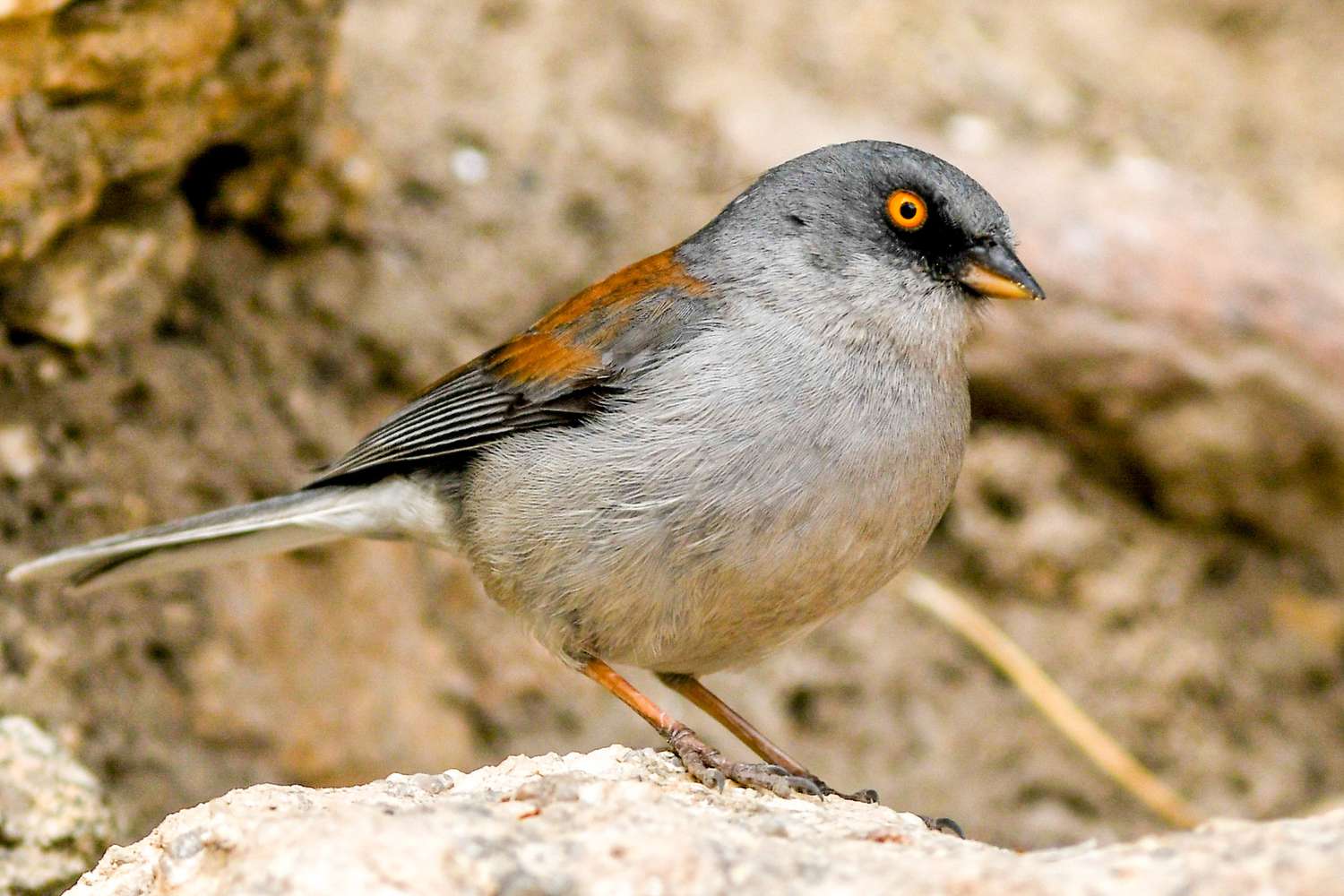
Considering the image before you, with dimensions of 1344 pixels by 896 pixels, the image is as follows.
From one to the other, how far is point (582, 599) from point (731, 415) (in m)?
0.70

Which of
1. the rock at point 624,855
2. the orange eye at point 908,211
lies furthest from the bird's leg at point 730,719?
the orange eye at point 908,211

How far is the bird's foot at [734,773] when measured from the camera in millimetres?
3934

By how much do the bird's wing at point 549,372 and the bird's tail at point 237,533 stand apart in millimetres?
105

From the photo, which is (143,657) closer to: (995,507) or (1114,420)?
(995,507)

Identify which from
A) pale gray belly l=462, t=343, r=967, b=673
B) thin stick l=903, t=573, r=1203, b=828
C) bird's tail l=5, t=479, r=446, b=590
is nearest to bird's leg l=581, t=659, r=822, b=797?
pale gray belly l=462, t=343, r=967, b=673

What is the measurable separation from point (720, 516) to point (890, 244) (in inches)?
39.6

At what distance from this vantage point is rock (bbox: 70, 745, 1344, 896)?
2.72 meters

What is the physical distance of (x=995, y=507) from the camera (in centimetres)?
688

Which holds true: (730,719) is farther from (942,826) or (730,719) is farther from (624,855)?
(624,855)

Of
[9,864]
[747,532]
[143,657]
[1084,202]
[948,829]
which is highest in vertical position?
[1084,202]

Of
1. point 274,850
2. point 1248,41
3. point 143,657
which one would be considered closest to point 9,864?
point 143,657

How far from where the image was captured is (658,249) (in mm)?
6762

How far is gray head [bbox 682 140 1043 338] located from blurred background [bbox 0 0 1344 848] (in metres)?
2.20

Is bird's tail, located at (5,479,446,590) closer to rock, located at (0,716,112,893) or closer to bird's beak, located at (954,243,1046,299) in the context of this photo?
rock, located at (0,716,112,893)
